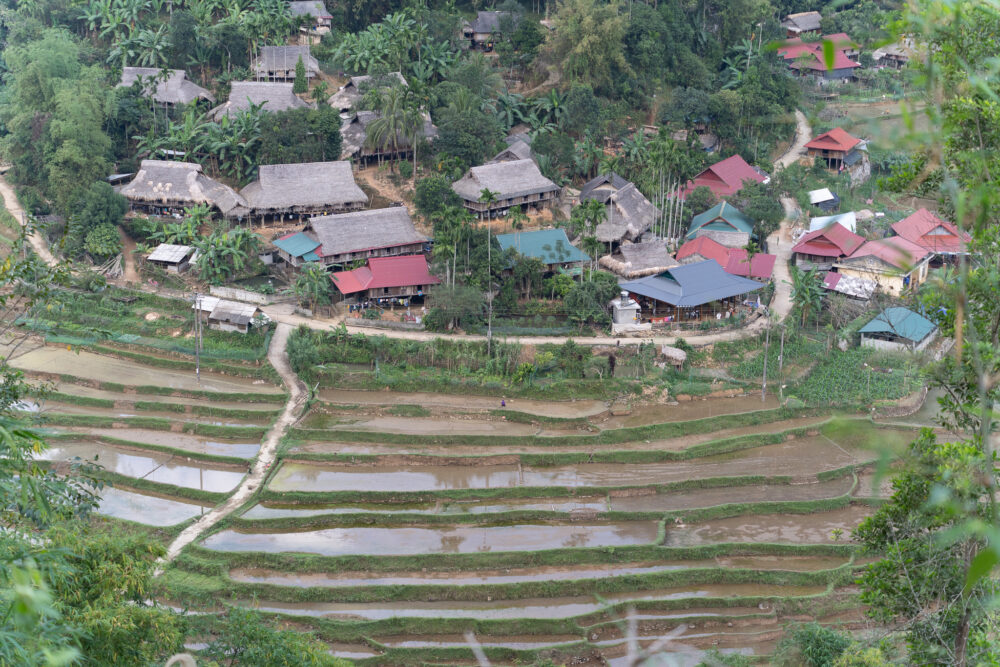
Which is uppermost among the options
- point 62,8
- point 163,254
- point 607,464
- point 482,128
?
point 62,8

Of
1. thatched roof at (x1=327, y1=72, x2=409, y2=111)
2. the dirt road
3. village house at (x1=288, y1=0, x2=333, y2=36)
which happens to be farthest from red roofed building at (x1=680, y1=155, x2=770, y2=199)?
village house at (x1=288, y1=0, x2=333, y2=36)

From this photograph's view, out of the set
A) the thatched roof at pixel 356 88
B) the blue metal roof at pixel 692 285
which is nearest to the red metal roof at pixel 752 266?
the blue metal roof at pixel 692 285

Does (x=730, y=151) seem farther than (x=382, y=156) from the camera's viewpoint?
Yes

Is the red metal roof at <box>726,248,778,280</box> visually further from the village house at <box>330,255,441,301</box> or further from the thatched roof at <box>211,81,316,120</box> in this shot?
the thatched roof at <box>211,81,316,120</box>

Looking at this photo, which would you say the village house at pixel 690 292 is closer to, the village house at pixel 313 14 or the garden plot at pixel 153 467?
the garden plot at pixel 153 467

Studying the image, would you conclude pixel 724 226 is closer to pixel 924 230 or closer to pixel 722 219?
pixel 722 219

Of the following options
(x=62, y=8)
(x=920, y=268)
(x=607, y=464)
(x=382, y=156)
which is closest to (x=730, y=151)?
(x=920, y=268)

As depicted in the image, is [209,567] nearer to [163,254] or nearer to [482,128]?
[163,254]
